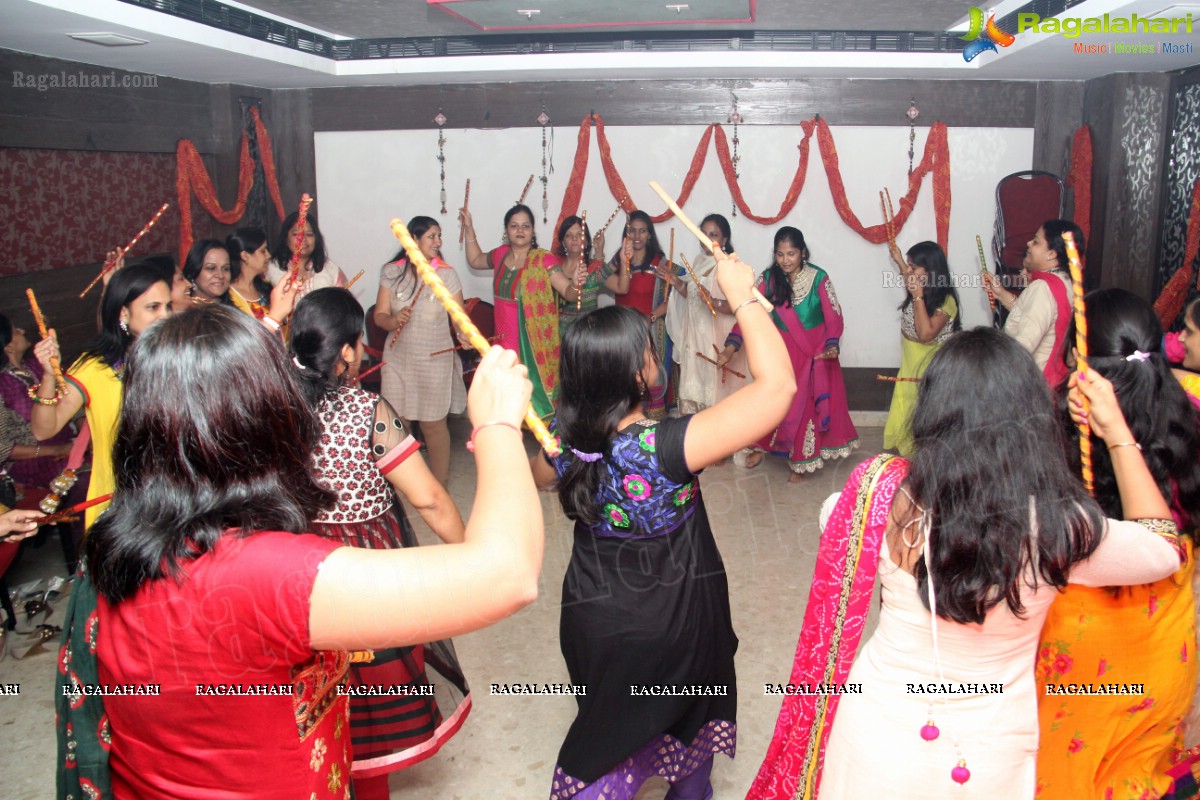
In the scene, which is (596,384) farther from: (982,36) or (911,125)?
(911,125)

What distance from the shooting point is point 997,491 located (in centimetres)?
124

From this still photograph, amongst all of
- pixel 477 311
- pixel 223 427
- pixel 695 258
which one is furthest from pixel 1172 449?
pixel 477 311

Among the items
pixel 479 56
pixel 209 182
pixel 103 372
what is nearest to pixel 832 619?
pixel 103 372

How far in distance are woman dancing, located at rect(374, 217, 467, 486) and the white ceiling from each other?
117cm

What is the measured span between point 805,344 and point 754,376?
3.28 meters

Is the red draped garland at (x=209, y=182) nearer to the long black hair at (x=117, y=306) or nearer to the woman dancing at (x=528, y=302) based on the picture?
the woman dancing at (x=528, y=302)

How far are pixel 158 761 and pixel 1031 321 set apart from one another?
3.10 m

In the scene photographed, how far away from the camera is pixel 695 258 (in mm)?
5414

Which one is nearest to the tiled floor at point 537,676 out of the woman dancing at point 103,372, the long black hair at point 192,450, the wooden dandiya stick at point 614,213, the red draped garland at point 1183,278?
the woman dancing at point 103,372

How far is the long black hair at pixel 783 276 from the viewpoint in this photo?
4711mm

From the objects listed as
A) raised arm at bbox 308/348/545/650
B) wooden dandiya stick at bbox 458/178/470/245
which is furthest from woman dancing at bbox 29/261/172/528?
wooden dandiya stick at bbox 458/178/470/245

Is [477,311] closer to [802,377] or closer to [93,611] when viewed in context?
[802,377]

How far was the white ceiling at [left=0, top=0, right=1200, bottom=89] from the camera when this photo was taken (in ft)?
11.5

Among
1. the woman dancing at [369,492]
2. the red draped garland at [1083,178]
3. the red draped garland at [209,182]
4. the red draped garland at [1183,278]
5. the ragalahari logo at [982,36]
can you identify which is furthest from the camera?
the red draped garland at [1083,178]
